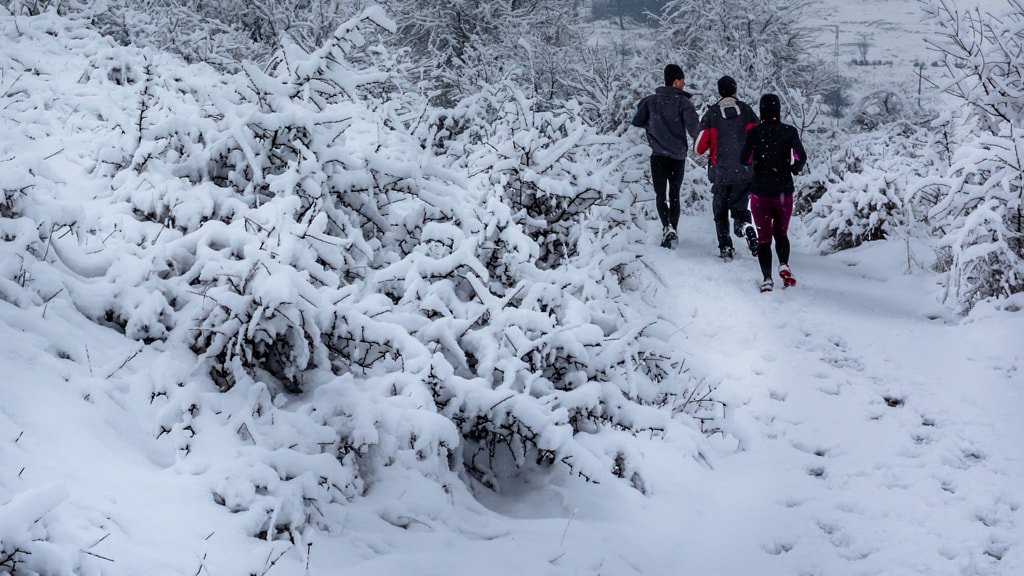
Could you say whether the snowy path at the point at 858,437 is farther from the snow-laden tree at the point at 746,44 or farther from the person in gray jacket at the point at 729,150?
the snow-laden tree at the point at 746,44

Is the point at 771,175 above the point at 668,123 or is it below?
below

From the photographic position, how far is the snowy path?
119 inches

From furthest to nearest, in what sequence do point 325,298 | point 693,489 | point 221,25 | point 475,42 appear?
1. point 475,42
2. point 221,25
3. point 693,489
4. point 325,298

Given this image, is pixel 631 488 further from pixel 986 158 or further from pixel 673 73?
pixel 673 73

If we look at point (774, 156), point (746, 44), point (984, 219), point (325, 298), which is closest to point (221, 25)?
point (774, 156)

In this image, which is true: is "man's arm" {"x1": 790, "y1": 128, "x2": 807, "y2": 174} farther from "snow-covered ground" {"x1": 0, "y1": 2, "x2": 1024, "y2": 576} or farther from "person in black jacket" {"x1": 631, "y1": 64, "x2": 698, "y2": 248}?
"snow-covered ground" {"x1": 0, "y1": 2, "x2": 1024, "y2": 576}

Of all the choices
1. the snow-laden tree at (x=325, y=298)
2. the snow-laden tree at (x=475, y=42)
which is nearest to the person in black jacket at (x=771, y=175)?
the snow-laden tree at (x=325, y=298)

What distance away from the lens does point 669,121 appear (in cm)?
805

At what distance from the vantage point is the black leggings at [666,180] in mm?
8273

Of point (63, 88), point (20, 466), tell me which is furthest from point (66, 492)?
point (63, 88)

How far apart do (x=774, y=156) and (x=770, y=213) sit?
1.78 feet

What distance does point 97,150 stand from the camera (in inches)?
164

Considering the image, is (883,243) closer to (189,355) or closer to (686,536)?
(686,536)

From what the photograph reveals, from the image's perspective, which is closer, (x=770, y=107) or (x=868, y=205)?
(x=770, y=107)
